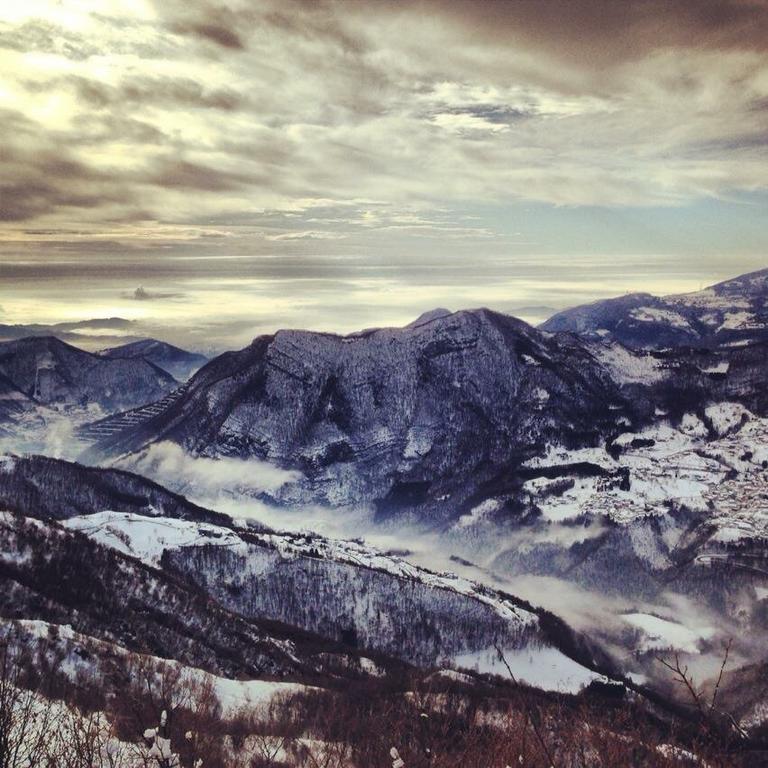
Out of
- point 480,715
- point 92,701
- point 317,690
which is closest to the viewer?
point 92,701

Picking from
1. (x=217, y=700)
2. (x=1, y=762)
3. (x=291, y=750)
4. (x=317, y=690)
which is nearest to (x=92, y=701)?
(x=217, y=700)

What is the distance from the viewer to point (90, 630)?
183 metres

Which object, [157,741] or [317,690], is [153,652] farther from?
[157,741]

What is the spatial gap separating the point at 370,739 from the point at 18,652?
69.7m

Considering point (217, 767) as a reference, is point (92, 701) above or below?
below

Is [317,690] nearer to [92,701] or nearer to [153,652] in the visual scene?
[153,652]

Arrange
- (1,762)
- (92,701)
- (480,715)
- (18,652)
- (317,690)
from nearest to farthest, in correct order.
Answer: (1,762)
(92,701)
(18,652)
(480,715)
(317,690)

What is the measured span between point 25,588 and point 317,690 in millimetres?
84971

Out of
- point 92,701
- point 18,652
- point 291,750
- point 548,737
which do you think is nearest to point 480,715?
point 548,737

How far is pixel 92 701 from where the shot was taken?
119625mm

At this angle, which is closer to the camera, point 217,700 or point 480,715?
point 217,700

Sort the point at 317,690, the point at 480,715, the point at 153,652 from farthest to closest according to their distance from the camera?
the point at 153,652 → the point at 317,690 → the point at 480,715

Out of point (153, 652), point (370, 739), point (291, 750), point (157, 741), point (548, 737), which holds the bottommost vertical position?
point (153, 652)

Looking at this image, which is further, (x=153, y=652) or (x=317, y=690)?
(x=153, y=652)
